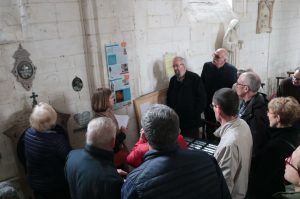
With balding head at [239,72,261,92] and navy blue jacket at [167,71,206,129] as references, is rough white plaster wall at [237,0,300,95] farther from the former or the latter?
balding head at [239,72,261,92]

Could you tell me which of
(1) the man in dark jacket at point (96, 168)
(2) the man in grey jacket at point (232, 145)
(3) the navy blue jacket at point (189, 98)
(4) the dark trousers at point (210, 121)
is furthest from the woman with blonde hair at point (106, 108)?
(4) the dark trousers at point (210, 121)

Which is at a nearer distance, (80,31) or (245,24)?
(80,31)

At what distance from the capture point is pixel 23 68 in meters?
2.75

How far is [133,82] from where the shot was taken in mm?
3713

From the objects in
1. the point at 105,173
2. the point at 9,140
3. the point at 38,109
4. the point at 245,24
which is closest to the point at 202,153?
the point at 105,173

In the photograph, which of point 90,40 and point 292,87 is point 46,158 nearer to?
point 90,40

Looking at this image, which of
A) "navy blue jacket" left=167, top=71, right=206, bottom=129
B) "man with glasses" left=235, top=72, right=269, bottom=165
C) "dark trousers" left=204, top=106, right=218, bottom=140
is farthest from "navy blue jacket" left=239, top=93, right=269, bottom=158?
"dark trousers" left=204, top=106, right=218, bottom=140

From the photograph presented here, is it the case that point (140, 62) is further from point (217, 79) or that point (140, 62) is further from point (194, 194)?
point (194, 194)

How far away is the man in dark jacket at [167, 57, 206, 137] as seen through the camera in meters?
3.77

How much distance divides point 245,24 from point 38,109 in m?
4.47

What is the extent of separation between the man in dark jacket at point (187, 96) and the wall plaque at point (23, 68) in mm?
1849

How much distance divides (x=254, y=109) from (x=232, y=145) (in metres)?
0.84

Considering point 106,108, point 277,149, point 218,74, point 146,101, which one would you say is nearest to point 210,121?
point 218,74

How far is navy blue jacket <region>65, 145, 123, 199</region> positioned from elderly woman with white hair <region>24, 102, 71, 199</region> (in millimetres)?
509
